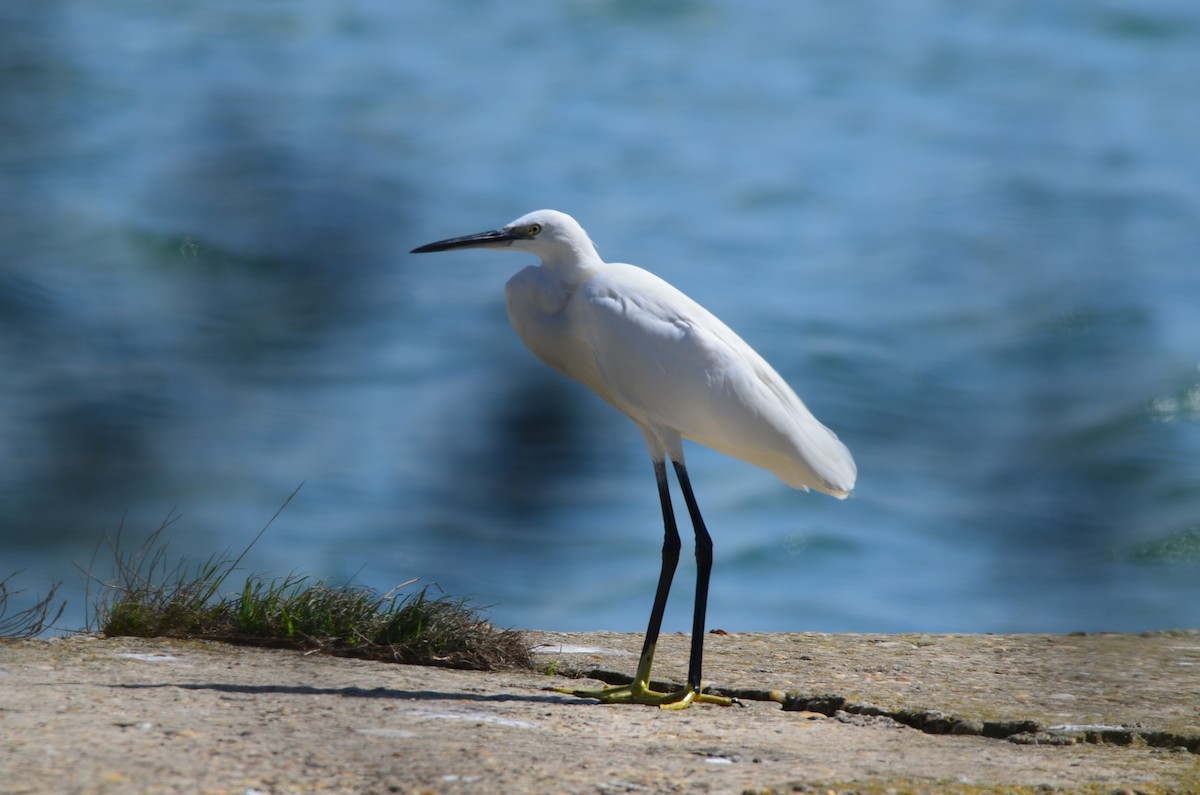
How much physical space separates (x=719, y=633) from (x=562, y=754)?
2.44 meters

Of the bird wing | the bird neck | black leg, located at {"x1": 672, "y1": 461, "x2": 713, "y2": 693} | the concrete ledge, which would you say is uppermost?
the bird neck

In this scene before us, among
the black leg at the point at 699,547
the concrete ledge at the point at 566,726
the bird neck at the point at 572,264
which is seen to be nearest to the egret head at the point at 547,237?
the bird neck at the point at 572,264

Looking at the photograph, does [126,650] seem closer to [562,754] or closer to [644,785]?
[562,754]

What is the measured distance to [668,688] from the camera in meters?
4.09

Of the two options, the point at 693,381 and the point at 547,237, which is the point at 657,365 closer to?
the point at 693,381

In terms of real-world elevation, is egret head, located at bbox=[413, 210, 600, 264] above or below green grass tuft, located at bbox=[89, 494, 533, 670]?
above

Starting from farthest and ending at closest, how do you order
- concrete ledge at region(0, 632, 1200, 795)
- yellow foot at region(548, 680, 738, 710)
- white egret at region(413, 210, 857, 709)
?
white egret at region(413, 210, 857, 709)
yellow foot at region(548, 680, 738, 710)
concrete ledge at region(0, 632, 1200, 795)

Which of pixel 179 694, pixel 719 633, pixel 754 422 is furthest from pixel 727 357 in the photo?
pixel 179 694

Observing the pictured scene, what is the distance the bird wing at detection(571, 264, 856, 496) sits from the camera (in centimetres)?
395

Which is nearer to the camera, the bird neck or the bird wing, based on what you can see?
the bird wing

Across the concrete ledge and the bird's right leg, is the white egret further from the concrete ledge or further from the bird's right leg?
the concrete ledge

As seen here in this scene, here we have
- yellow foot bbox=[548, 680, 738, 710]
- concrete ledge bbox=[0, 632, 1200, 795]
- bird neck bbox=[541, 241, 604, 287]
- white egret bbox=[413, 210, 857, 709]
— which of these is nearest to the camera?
concrete ledge bbox=[0, 632, 1200, 795]

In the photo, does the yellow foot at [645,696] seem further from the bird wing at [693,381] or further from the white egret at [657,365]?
the bird wing at [693,381]

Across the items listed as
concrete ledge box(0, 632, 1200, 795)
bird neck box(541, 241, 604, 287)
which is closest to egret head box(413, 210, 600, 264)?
bird neck box(541, 241, 604, 287)
